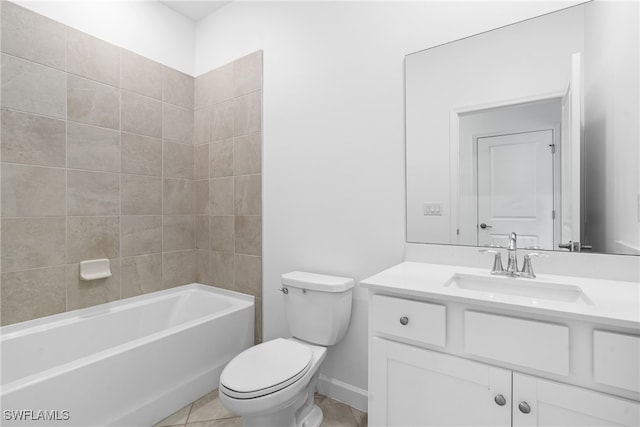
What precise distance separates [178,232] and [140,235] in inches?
11.1

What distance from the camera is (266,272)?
7.16ft

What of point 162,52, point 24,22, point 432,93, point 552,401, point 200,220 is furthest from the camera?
point 200,220

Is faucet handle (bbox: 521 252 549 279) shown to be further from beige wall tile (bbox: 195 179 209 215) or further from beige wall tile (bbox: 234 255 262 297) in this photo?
beige wall tile (bbox: 195 179 209 215)

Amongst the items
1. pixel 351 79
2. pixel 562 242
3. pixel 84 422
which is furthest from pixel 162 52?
pixel 562 242

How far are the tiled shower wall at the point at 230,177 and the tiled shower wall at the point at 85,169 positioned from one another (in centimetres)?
13

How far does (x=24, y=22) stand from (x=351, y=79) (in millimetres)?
1792

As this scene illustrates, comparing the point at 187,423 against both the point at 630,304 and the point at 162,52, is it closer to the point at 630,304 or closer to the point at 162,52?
the point at 630,304

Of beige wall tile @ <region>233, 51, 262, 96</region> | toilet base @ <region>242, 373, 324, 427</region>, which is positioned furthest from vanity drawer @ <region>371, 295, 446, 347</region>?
beige wall tile @ <region>233, 51, 262, 96</region>

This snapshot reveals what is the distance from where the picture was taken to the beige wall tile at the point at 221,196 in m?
2.35

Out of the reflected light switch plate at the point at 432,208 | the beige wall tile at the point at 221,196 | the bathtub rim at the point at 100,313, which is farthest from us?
the beige wall tile at the point at 221,196

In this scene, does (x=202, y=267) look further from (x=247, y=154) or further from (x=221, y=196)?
(x=247, y=154)

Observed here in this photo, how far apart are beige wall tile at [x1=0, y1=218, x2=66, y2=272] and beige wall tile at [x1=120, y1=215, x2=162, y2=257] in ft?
1.13

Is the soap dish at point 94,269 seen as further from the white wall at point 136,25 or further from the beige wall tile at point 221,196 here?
the white wall at point 136,25

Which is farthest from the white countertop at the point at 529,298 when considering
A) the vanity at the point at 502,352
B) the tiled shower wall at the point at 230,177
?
the tiled shower wall at the point at 230,177
